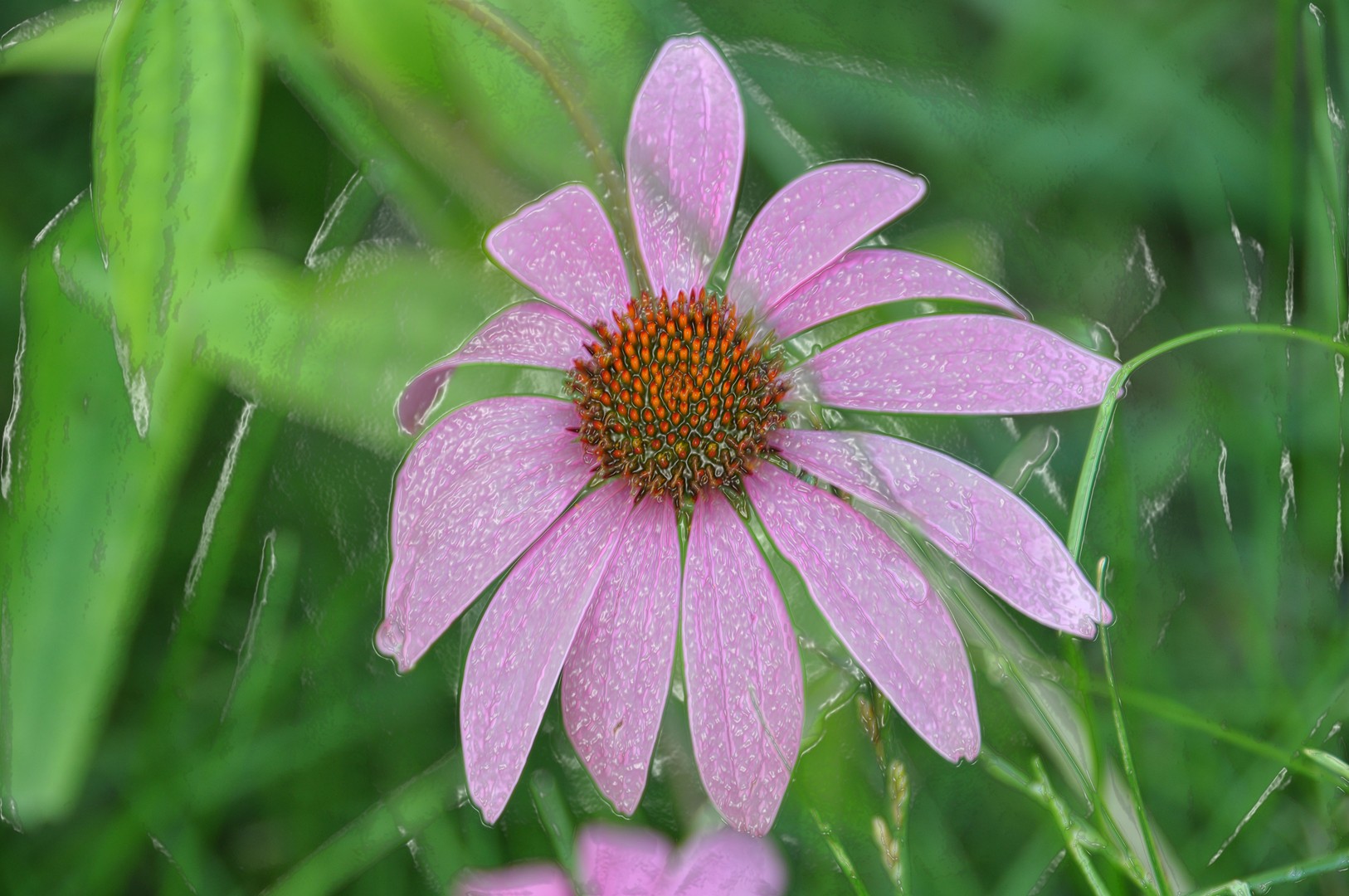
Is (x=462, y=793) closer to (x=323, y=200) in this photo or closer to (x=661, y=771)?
(x=661, y=771)

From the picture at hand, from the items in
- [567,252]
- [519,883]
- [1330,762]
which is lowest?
[519,883]

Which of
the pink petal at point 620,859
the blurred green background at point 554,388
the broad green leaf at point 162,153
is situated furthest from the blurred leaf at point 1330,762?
the broad green leaf at point 162,153

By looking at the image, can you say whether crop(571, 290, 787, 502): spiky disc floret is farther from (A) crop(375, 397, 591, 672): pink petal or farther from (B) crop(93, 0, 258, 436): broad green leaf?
(B) crop(93, 0, 258, 436): broad green leaf

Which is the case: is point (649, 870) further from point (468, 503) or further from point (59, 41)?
point (59, 41)

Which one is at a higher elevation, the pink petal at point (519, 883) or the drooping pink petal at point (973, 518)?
the drooping pink petal at point (973, 518)

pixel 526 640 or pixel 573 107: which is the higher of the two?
pixel 573 107

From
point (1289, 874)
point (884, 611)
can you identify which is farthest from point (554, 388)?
point (1289, 874)

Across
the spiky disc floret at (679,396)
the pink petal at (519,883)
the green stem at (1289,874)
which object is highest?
the spiky disc floret at (679,396)

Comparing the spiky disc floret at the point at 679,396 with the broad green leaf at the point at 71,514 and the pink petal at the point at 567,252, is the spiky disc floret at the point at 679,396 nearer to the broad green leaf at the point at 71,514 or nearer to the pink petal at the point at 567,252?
the pink petal at the point at 567,252
